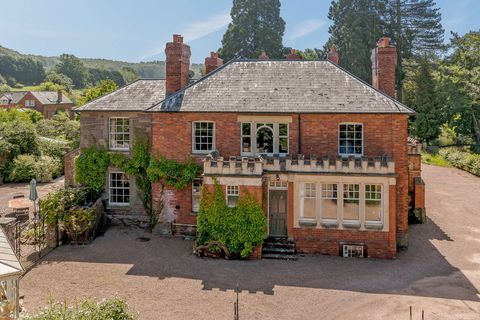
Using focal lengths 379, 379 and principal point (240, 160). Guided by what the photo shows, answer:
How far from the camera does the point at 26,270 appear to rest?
15195mm

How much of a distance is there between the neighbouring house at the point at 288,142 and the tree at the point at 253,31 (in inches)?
1576

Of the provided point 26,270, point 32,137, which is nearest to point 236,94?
point 26,270

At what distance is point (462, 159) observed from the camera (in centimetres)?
4012

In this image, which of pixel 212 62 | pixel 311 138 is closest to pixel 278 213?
pixel 311 138

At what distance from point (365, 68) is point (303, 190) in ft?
133

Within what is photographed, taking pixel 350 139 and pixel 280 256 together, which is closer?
pixel 280 256

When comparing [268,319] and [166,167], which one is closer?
[268,319]

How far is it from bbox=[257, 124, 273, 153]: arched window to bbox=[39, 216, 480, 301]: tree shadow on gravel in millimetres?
5666

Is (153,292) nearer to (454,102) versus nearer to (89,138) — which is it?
(89,138)

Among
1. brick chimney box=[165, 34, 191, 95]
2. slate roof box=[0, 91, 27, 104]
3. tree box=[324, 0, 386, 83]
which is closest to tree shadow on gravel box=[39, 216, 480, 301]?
brick chimney box=[165, 34, 191, 95]

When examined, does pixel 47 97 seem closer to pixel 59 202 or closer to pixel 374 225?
pixel 59 202

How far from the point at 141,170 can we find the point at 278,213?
8.02 m

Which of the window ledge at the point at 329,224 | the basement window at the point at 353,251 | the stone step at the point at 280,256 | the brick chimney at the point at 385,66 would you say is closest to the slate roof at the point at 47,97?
the brick chimney at the point at 385,66

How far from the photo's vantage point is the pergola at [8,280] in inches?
267
